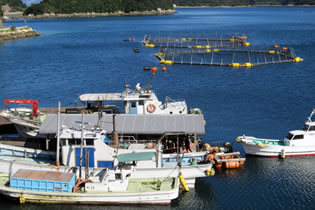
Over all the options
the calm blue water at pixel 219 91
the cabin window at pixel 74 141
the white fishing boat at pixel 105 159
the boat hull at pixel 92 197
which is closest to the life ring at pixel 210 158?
the white fishing boat at pixel 105 159

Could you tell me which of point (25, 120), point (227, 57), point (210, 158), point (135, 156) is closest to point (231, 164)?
point (210, 158)

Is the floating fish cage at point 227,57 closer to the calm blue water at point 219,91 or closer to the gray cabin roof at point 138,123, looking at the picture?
the calm blue water at point 219,91

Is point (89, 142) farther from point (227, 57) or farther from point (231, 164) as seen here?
point (227, 57)

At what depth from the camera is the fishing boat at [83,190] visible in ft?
106

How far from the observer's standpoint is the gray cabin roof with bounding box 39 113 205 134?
3716cm

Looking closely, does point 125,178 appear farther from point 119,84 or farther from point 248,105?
point 119,84

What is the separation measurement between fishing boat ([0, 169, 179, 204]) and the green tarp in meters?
1.02

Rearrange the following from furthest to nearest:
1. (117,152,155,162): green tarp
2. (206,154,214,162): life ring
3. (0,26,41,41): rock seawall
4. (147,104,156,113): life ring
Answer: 1. (0,26,41,41): rock seawall
2. (147,104,156,113): life ring
3. (206,154,214,162): life ring
4. (117,152,155,162): green tarp

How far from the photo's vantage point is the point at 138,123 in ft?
125

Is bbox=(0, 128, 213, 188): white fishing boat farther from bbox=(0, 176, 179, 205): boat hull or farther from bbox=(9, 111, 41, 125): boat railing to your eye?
bbox=(9, 111, 41, 125): boat railing

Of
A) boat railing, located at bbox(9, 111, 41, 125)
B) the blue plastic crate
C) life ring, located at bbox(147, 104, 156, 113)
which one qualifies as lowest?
the blue plastic crate

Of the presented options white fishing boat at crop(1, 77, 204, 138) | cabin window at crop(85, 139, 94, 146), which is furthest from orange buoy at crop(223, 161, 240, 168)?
cabin window at crop(85, 139, 94, 146)

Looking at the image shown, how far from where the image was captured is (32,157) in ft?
122

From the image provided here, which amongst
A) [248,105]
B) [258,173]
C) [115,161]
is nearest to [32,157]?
[115,161]
